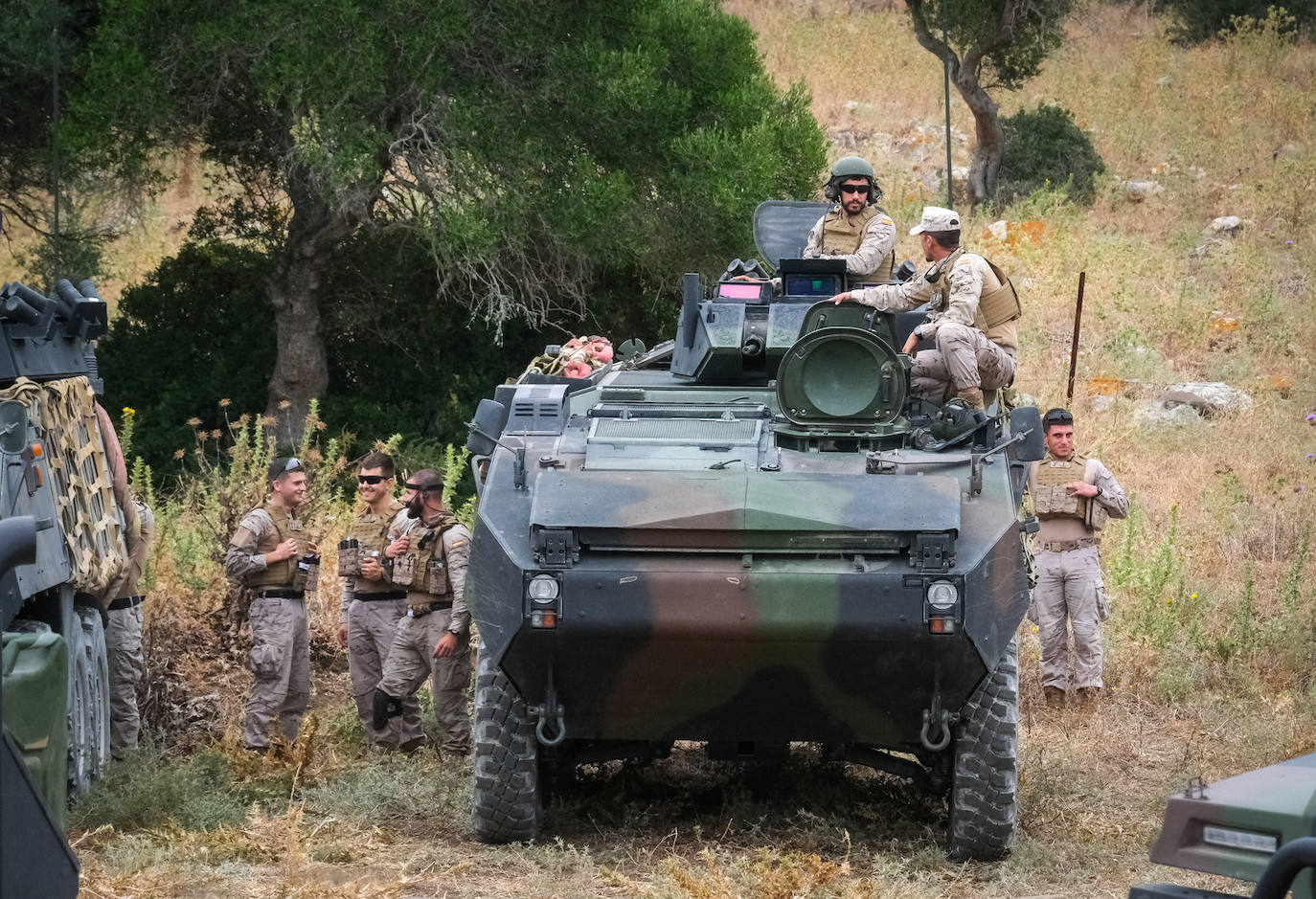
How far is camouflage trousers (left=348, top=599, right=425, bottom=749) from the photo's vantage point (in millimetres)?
8359

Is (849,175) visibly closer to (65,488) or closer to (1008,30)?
(65,488)

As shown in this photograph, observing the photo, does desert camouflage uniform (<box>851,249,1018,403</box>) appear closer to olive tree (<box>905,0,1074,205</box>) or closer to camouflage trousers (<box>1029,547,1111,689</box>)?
camouflage trousers (<box>1029,547,1111,689</box>)

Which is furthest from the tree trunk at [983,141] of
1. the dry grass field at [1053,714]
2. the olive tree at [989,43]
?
the dry grass field at [1053,714]

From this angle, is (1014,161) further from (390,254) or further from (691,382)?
(691,382)

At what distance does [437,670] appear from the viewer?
26.9ft

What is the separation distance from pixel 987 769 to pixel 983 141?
49.5ft

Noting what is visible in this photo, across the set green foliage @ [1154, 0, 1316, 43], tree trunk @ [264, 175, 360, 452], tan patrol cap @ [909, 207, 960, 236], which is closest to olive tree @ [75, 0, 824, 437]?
Answer: tree trunk @ [264, 175, 360, 452]

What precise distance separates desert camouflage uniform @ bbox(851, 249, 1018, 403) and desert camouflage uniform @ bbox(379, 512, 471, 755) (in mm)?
2142

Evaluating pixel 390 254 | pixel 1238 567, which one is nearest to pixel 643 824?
pixel 1238 567

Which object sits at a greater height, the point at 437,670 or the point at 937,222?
the point at 937,222

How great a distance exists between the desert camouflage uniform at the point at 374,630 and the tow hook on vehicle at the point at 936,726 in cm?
289

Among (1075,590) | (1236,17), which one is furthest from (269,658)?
(1236,17)

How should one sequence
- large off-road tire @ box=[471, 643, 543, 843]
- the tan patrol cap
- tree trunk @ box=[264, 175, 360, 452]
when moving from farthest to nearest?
tree trunk @ box=[264, 175, 360, 452], the tan patrol cap, large off-road tire @ box=[471, 643, 543, 843]

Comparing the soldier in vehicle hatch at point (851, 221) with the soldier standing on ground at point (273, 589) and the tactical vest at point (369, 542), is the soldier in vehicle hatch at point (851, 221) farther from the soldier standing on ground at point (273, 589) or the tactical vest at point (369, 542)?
the soldier standing on ground at point (273, 589)
